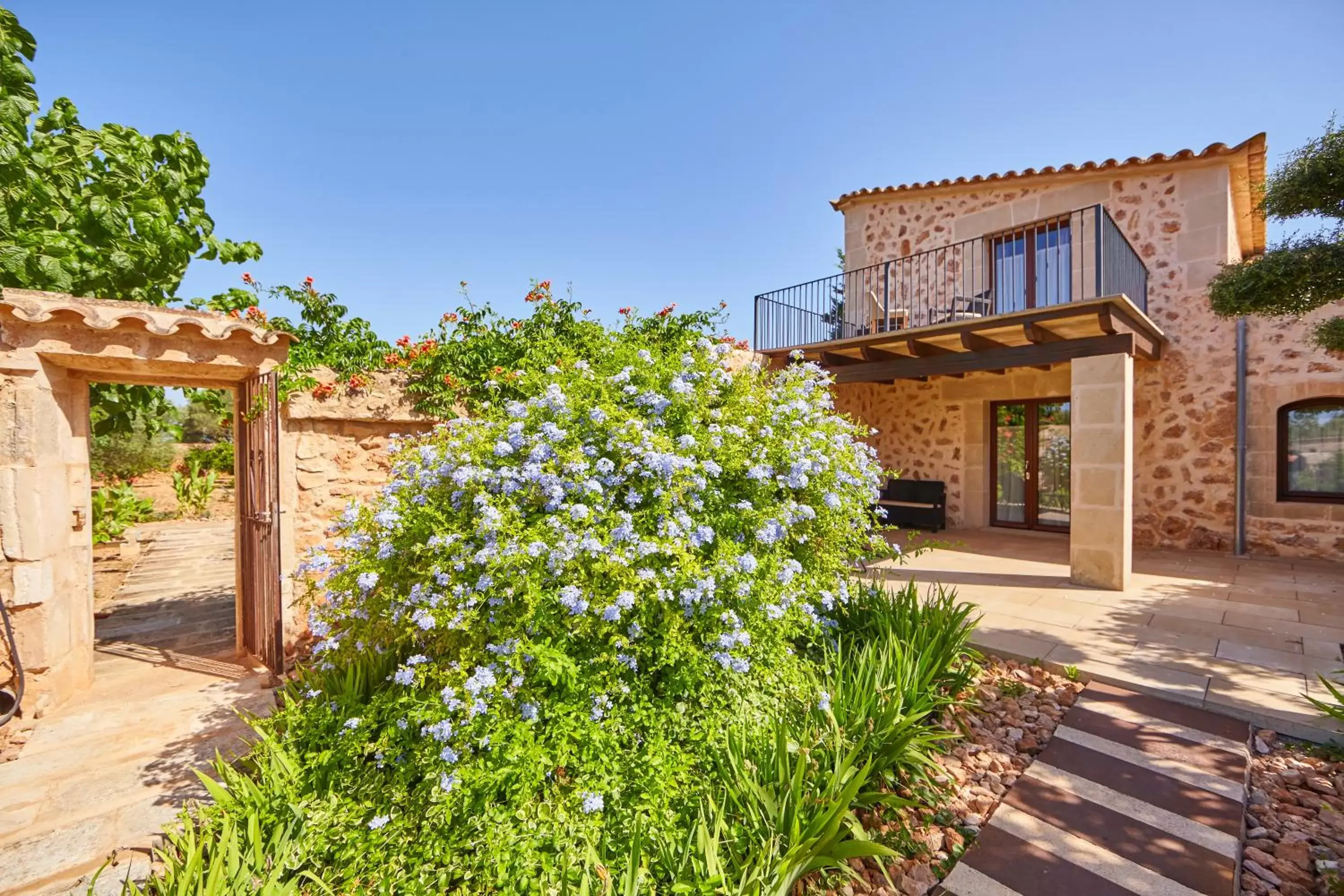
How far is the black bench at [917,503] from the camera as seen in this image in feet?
28.2

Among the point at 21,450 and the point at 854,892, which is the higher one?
the point at 21,450

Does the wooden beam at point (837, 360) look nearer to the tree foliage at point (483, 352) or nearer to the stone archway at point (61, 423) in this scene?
the tree foliage at point (483, 352)

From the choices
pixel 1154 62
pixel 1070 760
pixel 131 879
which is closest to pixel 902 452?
pixel 1154 62

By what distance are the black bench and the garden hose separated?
9.36 meters

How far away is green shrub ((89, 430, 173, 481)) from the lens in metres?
9.75

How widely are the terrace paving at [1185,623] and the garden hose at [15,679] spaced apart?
238 inches

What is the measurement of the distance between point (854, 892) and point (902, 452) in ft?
27.9

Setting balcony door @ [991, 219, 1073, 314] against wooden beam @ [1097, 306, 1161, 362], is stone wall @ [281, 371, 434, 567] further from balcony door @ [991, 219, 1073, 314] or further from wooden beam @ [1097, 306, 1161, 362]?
balcony door @ [991, 219, 1073, 314]

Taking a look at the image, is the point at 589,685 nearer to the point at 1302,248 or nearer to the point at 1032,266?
the point at 1302,248

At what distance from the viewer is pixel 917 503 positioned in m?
8.85

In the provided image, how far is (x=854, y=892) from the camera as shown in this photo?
6.88 ft

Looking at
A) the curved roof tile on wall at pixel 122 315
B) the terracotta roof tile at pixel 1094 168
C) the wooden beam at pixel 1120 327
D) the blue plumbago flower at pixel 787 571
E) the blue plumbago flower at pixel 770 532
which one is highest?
the terracotta roof tile at pixel 1094 168

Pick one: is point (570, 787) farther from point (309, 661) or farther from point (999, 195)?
point (999, 195)

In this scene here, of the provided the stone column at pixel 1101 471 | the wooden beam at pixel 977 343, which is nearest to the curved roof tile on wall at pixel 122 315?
the wooden beam at pixel 977 343
